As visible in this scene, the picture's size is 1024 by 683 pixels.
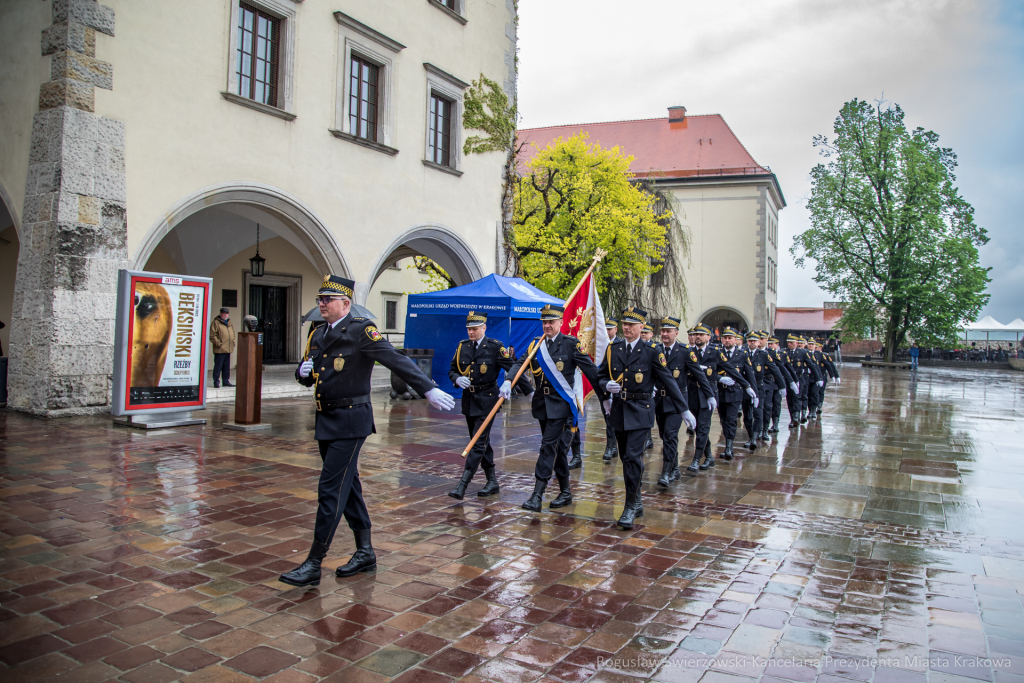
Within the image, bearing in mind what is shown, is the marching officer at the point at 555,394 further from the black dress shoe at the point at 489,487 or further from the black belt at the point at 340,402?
the black belt at the point at 340,402

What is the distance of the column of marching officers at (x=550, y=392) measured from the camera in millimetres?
4664

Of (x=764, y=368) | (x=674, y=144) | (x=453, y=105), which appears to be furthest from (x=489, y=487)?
(x=674, y=144)

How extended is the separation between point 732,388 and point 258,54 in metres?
10.7

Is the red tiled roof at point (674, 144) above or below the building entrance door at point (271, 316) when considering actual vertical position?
above

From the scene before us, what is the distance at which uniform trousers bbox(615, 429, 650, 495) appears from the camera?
6.26 m

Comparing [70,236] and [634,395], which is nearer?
[634,395]

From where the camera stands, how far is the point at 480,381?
732 cm

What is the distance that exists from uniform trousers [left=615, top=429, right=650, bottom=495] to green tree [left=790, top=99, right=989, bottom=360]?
131 feet

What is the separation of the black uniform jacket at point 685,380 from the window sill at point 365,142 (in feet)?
30.5

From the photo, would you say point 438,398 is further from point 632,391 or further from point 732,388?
point 732,388

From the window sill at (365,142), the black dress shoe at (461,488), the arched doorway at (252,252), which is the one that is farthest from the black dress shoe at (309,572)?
the window sill at (365,142)

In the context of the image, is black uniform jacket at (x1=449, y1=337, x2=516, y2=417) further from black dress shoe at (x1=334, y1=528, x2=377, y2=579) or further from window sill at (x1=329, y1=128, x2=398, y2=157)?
window sill at (x1=329, y1=128, x2=398, y2=157)

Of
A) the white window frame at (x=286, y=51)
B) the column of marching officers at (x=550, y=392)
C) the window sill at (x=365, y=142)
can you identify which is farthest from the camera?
the window sill at (x=365, y=142)

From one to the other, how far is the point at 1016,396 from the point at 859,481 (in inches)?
745
